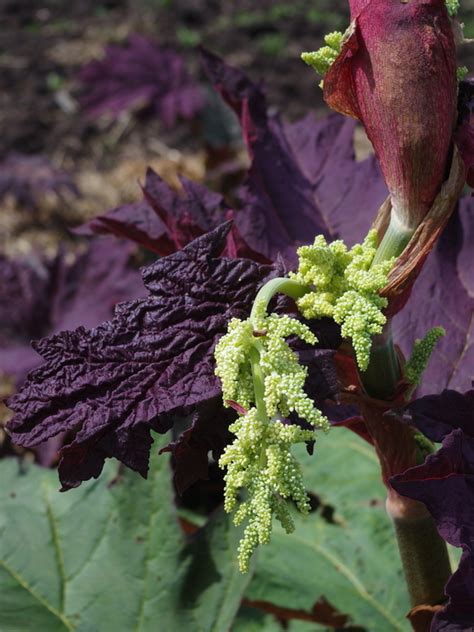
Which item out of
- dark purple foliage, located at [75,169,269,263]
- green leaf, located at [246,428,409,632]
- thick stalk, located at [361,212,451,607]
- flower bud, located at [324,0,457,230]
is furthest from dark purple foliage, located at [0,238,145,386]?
flower bud, located at [324,0,457,230]

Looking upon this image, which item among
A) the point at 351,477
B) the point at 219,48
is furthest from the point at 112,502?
the point at 219,48

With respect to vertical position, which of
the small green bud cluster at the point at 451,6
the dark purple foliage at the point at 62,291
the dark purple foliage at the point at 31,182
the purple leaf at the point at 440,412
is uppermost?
the dark purple foliage at the point at 31,182

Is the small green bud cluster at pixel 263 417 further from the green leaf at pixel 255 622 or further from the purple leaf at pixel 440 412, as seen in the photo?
the green leaf at pixel 255 622

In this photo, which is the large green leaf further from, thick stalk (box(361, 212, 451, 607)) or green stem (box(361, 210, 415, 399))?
green stem (box(361, 210, 415, 399))

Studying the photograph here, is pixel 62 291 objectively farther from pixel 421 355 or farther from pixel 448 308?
pixel 421 355

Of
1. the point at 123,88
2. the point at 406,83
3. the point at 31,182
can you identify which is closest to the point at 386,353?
the point at 406,83

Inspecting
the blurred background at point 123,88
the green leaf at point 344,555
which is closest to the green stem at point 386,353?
the green leaf at point 344,555
